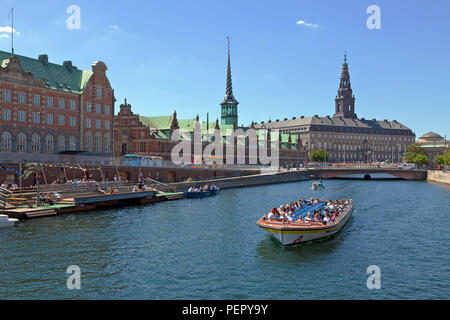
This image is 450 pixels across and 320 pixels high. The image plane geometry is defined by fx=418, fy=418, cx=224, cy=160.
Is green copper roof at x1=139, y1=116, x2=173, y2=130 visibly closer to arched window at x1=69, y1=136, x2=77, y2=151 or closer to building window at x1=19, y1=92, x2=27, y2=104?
arched window at x1=69, y1=136, x2=77, y2=151

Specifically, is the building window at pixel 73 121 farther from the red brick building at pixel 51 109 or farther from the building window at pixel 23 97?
the building window at pixel 23 97

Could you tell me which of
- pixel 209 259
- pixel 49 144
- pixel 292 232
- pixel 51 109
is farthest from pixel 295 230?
pixel 51 109

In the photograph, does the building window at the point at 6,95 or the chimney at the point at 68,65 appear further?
the chimney at the point at 68,65

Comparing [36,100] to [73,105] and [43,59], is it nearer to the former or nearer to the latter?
[73,105]

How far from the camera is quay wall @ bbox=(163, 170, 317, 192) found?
8816 cm

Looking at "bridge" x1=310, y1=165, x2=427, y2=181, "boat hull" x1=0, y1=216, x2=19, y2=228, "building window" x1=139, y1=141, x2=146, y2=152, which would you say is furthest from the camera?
"bridge" x1=310, y1=165, x2=427, y2=181

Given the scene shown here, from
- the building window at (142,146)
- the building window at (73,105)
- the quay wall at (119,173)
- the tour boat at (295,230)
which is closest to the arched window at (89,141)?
the building window at (73,105)

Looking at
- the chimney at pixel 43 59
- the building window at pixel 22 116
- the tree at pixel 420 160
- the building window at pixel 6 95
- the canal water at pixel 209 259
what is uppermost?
the chimney at pixel 43 59

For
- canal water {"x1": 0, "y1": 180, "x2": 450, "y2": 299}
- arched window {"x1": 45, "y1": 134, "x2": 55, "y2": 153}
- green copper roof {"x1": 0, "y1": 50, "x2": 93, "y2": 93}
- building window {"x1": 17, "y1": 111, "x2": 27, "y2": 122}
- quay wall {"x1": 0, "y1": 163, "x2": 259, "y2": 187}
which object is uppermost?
green copper roof {"x1": 0, "y1": 50, "x2": 93, "y2": 93}

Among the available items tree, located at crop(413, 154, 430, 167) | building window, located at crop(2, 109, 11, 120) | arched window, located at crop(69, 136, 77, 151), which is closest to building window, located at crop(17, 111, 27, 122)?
building window, located at crop(2, 109, 11, 120)

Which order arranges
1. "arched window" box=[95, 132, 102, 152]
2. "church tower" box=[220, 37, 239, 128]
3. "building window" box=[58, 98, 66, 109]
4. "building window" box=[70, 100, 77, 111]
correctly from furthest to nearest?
"church tower" box=[220, 37, 239, 128]
"arched window" box=[95, 132, 102, 152]
"building window" box=[70, 100, 77, 111]
"building window" box=[58, 98, 66, 109]

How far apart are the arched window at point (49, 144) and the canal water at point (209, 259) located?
3653 centimetres

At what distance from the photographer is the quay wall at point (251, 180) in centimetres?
8816

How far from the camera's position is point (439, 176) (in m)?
136
